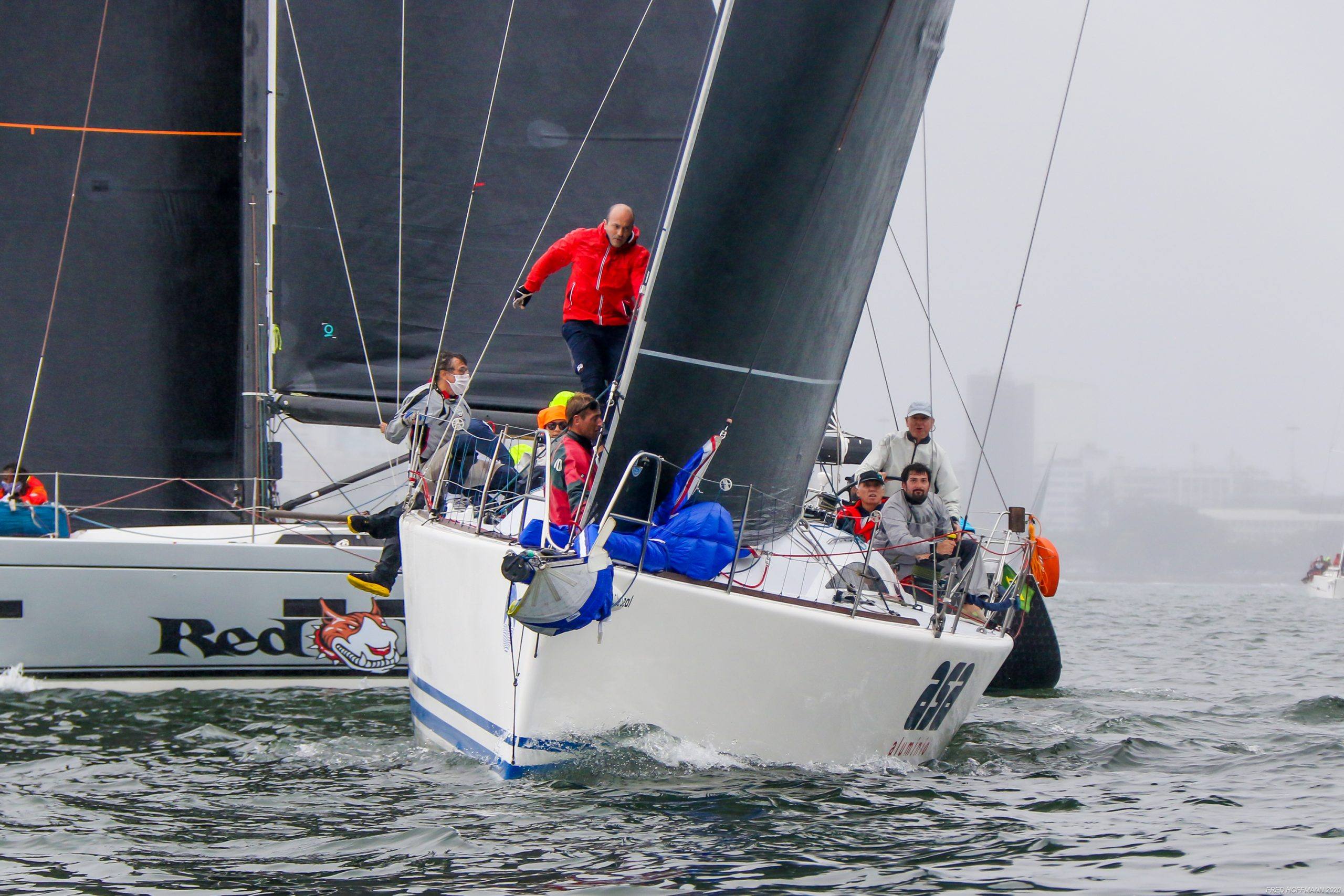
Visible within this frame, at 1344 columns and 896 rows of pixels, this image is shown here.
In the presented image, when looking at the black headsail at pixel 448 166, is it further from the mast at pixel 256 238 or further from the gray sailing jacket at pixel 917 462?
the gray sailing jacket at pixel 917 462

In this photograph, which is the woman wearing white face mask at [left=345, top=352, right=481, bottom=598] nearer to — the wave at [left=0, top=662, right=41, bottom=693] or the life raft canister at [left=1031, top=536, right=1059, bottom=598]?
the wave at [left=0, top=662, right=41, bottom=693]

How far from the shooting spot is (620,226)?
5.75 meters

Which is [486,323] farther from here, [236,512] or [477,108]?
[236,512]

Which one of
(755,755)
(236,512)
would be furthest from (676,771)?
(236,512)

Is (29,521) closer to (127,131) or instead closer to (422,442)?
(422,442)

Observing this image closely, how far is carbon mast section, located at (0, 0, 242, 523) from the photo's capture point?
363 inches

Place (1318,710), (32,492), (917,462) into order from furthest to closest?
(32,492) → (1318,710) → (917,462)

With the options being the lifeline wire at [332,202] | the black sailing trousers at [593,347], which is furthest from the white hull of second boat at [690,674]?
the lifeline wire at [332,202]

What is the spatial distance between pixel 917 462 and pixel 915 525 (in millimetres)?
682

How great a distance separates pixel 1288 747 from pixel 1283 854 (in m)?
2.62

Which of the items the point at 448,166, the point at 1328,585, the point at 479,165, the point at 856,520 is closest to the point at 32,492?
the point at 448,166

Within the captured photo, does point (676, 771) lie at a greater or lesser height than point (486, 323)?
lesser

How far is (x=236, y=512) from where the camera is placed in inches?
356

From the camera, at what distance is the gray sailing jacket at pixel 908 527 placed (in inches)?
247
